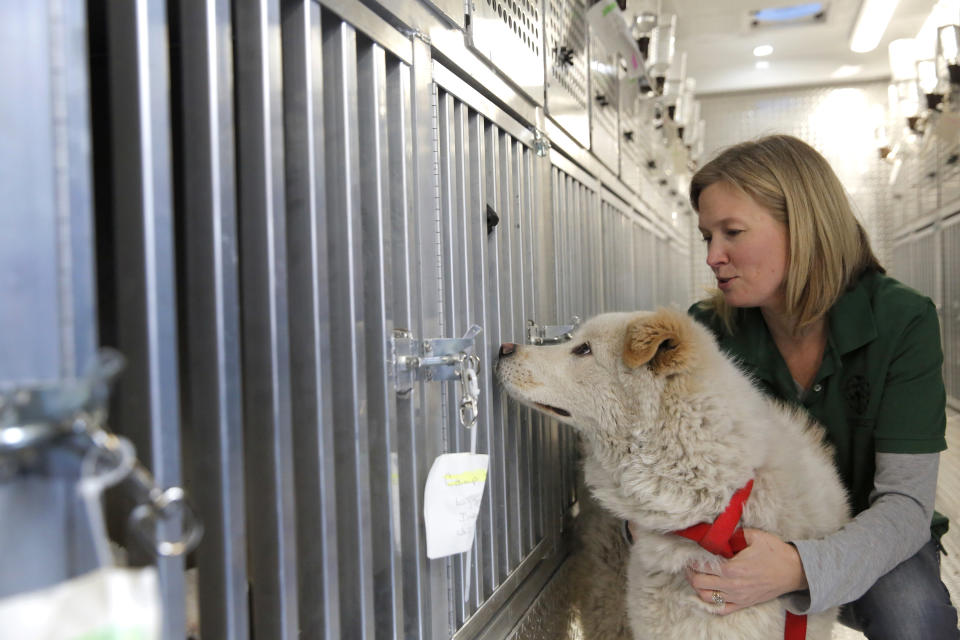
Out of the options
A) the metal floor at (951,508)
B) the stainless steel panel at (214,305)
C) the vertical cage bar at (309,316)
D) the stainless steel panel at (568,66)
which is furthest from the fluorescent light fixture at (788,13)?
the stainless steel panel at (214,305)

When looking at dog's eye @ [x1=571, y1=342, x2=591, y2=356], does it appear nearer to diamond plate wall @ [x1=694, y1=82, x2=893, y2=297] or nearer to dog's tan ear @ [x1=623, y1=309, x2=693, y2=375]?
dog's tan ear @ [x1=623, y1=309, x2=693, y2=375]

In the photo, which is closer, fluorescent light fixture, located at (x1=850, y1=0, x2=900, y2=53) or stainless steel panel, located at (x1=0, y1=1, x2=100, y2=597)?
stainless steel panel, located at (x1=0, y1=1, x2=100, y2=597)

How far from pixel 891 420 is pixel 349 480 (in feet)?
4.31

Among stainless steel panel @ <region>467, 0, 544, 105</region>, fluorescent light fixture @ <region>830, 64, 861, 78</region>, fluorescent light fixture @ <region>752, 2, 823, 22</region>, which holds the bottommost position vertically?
stainless steel panel @ <region>467, 0, 544, 105</region>

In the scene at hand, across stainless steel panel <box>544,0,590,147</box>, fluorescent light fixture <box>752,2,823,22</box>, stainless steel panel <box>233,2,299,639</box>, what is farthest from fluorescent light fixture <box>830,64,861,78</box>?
stainless steel panel <box>233,2,299,639</box>

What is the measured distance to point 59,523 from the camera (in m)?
0.55

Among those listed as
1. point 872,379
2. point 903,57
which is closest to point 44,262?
point 872,379

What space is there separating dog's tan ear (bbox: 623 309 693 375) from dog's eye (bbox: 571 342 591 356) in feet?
0.50

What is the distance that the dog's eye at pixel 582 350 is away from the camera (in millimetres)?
1702

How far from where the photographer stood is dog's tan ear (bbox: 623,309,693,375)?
Result: 1497 millimetres

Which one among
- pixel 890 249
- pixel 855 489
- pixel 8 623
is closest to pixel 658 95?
pixel 855 489

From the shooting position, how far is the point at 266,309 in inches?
32.3

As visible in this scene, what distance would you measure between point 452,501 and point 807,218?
3.90 feet

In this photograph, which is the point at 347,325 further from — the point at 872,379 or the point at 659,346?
the point at 872,379
